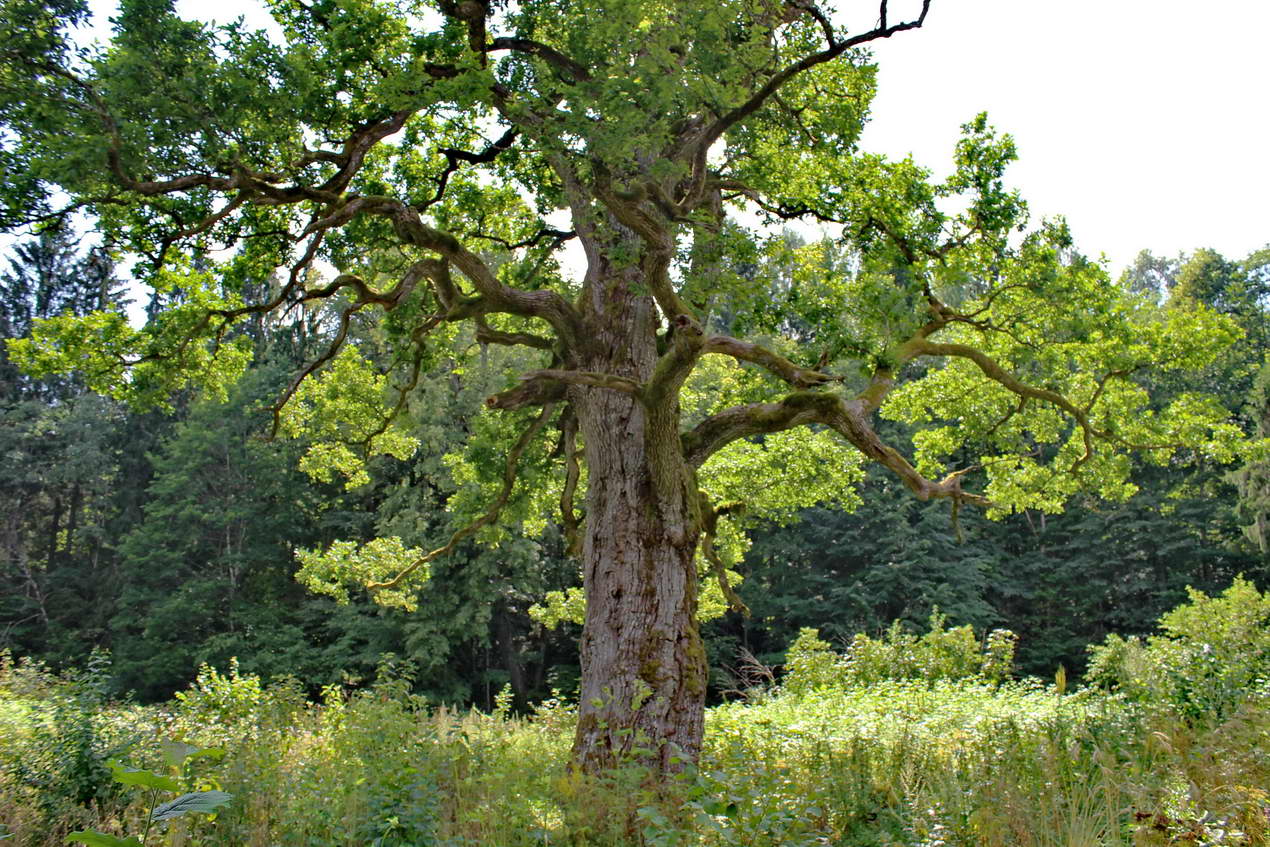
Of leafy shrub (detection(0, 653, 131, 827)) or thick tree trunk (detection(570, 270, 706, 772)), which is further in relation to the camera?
thick tree trunk (detection(570, 270, 706, 772))

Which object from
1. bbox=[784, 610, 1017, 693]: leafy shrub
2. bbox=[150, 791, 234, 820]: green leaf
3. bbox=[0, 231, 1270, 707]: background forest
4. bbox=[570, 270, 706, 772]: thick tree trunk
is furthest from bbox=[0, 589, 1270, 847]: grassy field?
bbox=[0, 231, 1270, 707]: background forest

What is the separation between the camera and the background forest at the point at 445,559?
2712 cm

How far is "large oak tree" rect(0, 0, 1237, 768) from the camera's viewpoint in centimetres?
669

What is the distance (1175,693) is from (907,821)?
3157 millimetres

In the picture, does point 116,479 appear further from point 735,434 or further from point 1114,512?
point 1114,512

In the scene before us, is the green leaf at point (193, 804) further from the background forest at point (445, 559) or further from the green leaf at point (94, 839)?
the background forest at point (445, 559)

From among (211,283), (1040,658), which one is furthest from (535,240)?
(1040,658)

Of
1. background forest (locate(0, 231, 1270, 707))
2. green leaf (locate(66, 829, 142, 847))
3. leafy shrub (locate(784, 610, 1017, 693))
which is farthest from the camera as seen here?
background forest (locate(0, 231, 1270, 707))

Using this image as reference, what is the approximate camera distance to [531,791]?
16.7 feet

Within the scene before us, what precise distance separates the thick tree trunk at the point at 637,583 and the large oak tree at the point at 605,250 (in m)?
0.02

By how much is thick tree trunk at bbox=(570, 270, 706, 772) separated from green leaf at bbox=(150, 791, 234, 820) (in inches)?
198

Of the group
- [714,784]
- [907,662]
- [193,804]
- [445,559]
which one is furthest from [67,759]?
[445,559]

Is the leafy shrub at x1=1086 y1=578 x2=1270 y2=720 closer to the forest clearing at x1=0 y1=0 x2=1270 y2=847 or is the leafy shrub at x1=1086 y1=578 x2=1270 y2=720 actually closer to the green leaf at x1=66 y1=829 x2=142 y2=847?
the forest clearing at x1=0 y1=0 x2=1270 y2=847

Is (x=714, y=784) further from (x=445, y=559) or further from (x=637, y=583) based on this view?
(x=445, y=559)
